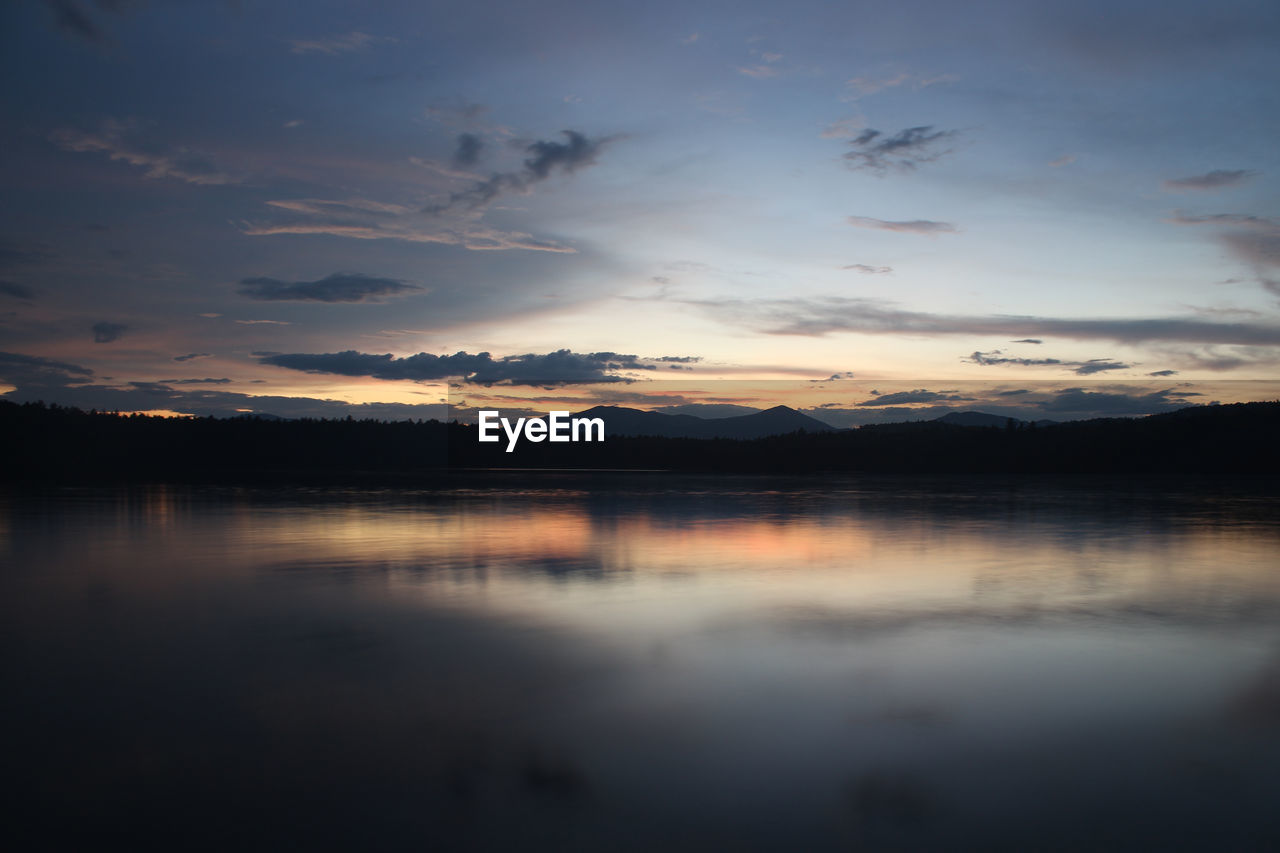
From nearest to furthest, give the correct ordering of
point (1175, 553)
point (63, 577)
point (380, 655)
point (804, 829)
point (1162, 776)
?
point (804, 829)
point (1162, 776)
point (380, 655)
point (63, 577)
point (1175, 553)

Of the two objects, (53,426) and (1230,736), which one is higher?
(53,426)

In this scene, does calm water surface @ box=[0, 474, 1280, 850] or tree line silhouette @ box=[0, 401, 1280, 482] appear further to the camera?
tree line silhouette @ box=[0, 401, 1280, 482]

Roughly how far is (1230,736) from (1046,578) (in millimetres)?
6759

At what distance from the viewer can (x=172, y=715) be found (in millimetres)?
6004

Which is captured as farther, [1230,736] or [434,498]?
[434,498]

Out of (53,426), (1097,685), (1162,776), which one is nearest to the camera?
(1162,776)

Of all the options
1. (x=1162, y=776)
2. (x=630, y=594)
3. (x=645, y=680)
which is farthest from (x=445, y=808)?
(x=630, y=594)

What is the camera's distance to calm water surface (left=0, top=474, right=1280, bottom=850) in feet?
14.3

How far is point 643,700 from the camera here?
6457 millimetres

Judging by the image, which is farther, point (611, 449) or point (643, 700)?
point (611, 449)

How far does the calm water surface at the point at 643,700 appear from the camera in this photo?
4367 mm

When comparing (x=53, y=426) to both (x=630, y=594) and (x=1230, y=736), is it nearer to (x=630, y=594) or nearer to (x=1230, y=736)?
(x=630, y=594)

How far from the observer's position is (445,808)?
4.45 metres

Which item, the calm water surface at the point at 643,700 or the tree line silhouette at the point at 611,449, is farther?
the tree line silhouette at the point at 611,449
